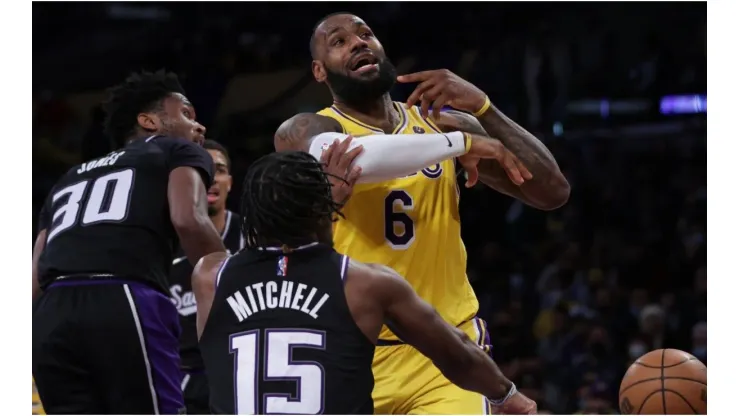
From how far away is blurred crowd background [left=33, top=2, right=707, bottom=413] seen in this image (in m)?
11.3

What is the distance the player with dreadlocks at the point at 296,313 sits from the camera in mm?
2973

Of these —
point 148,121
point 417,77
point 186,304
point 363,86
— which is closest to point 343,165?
point 417,77

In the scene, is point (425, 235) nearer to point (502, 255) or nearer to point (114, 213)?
point (114, 213)

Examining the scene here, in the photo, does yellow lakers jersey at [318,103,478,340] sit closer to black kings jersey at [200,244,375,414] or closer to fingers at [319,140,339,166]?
fingers at [319,140,339,166]

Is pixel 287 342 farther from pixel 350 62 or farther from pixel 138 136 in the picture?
pixel 138 136

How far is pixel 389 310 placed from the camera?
3072mm

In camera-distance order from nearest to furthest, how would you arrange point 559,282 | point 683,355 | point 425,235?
point 425,235 < point 683,355 < point 559,282

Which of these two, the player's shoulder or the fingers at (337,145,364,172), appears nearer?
the player's shoulder

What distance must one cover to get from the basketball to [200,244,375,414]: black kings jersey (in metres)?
2.14

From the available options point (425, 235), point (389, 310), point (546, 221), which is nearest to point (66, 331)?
point (425, 235)

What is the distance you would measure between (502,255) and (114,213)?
7441 mm

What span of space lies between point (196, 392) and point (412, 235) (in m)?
2.57

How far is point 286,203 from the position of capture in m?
3.13

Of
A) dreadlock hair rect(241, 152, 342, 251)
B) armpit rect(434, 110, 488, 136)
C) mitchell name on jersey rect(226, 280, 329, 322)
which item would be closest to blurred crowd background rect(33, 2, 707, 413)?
armpit rect(434, 110, 488, 136)
